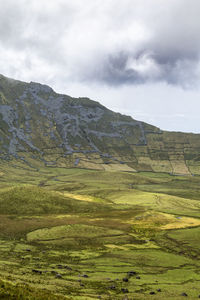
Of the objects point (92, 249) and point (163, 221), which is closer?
point (92, 249)

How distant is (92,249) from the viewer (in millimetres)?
78188

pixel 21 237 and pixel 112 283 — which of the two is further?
pixel 21 237

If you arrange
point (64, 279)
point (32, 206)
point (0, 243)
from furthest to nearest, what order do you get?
1. point (32, 206)
2. point (0, 243)
3. point (64, 279)

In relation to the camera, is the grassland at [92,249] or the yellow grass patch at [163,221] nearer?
the grassland at [92,249]

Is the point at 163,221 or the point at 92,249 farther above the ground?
the point at 163,221

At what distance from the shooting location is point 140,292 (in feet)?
146

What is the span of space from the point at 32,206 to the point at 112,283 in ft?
316

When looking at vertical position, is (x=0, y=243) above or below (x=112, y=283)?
below

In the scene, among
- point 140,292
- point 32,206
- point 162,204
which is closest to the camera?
point 140,292

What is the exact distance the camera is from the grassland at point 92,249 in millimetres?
43478

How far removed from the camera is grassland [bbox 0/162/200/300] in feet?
143

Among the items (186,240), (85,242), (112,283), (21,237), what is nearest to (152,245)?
(186,240)

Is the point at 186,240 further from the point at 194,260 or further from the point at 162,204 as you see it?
the point at 162,204

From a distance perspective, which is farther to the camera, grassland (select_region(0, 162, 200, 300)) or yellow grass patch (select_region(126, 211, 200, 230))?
yellow grass patch (select_region(126, 211, 200, 230))
